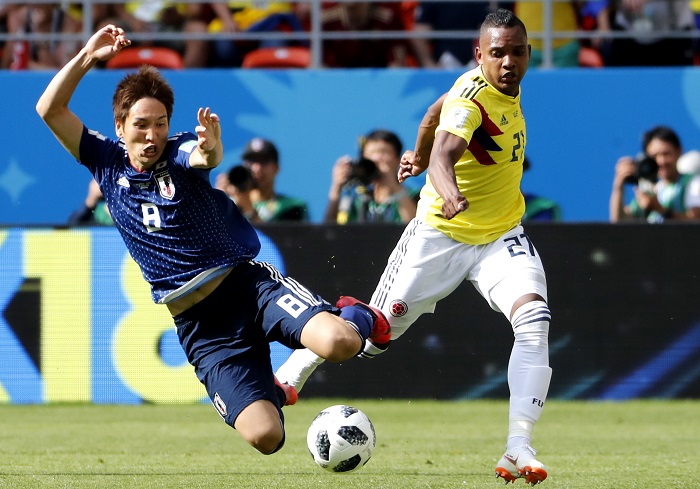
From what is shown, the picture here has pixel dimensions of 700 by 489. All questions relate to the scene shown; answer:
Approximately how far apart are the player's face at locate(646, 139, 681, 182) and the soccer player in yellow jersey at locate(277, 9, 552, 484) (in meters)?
4.71

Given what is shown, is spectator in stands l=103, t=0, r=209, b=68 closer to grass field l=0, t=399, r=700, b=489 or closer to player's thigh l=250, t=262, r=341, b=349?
grass field l=0, t=399, r=700, b=489

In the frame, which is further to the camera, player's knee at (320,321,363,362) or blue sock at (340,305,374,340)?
A: blue sock at (340,305,374,340)

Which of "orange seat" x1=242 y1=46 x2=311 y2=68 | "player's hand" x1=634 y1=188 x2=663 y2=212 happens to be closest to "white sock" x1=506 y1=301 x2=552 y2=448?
"player's hand" x1=634 y1=188 x2=663 y2=212

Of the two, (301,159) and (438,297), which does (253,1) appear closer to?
(301,159)

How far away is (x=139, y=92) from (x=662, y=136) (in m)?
6.64

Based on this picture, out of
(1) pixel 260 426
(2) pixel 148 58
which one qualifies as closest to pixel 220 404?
(1) pixel 260 426

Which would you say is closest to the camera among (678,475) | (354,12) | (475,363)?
(678,475)

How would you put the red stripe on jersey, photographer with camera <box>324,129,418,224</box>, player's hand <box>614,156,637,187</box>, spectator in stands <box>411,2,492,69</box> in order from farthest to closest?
spectator in stands <box>411,2,492,69</box> < player's hand <box>614,156,637,187</box> < photographer with camera <box>324,129,418,224</box> < the red stripe on jersey

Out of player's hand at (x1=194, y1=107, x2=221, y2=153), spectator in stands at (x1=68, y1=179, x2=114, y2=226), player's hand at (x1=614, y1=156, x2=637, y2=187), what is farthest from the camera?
spectator in stands at (x1=68, y1=179, x2=114, y2=226)

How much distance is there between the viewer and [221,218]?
6.42 metres

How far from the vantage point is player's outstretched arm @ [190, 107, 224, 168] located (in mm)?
5914

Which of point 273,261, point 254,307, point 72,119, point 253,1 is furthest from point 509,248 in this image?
point 253,1

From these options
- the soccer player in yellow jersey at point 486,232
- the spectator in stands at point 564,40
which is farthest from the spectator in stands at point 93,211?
the soccer player in yellow jersey at point 486,232

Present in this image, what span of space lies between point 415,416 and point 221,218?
433 centimetres
